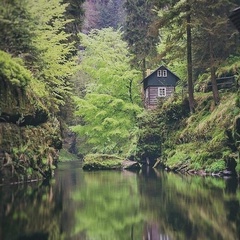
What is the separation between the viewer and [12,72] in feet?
60.5

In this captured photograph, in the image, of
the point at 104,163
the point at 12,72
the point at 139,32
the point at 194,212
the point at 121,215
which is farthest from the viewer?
the point at 139,32

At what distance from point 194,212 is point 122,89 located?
3751 centimetres

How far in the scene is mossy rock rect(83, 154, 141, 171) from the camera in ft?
107

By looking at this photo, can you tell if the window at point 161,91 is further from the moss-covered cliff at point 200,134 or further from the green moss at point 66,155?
the green moss at point 66,155

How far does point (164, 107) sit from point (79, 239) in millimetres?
29221

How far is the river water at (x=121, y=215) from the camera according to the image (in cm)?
802

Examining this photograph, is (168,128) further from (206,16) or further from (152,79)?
(152,79)

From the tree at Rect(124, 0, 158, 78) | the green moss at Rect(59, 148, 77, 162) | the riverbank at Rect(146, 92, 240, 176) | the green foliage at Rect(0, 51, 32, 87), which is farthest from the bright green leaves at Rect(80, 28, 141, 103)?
the green foliage at Rect(0, 51, 32, 87)

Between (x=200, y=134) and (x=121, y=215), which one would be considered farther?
(x=200, y=134)

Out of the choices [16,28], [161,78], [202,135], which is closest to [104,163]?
[202,135]

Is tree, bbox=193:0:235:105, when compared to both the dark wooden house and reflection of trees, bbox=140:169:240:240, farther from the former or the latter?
reflection of trees, bbox=140:169:240:240

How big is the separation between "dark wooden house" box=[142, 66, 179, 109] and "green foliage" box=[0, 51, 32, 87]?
30.2 metres

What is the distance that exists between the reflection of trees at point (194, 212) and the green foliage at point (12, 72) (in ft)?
25.8

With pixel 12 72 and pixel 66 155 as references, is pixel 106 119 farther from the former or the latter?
pixel 12 72
